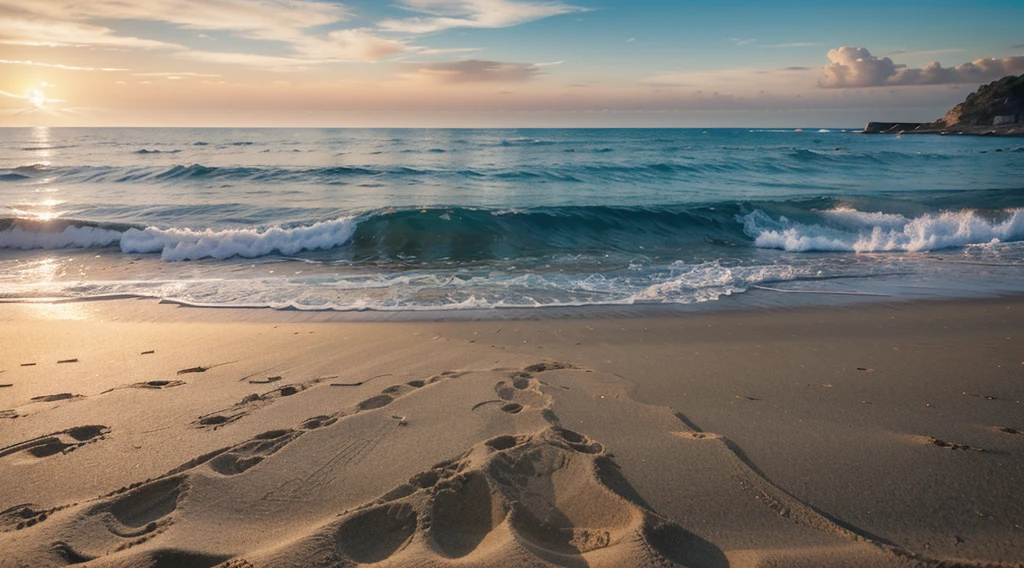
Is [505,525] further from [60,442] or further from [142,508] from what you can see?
[60,442]

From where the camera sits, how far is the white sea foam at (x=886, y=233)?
41.7 ft

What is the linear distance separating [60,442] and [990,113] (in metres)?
96.2

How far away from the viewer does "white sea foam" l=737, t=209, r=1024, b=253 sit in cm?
1271

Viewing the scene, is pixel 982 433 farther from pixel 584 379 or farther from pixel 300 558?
pixel 300 558

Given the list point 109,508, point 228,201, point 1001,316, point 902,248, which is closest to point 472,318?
point 109,508

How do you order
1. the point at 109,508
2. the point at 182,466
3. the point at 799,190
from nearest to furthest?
the point at 109,508
the point at 182,466
the point at 799,190

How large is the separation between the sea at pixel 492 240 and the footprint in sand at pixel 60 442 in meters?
3.96

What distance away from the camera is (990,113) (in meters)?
70.8

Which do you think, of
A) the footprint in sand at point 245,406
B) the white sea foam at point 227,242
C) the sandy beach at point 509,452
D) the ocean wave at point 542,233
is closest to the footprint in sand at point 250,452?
the sandy beach at point 509,452

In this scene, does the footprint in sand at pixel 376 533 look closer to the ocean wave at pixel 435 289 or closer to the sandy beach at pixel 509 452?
the sandy beach at pixel 509 452

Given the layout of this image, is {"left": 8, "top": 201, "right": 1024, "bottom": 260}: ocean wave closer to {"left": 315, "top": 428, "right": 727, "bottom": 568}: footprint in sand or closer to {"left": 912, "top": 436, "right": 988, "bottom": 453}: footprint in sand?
{"left": 912, "top": 436, "right": 988, "bottom": 453}: footprint in sand

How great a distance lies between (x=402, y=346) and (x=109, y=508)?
3157 millimetres

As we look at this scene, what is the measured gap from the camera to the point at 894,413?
3852 mm

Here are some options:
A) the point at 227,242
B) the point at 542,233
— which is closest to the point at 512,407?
the point at 227,242
